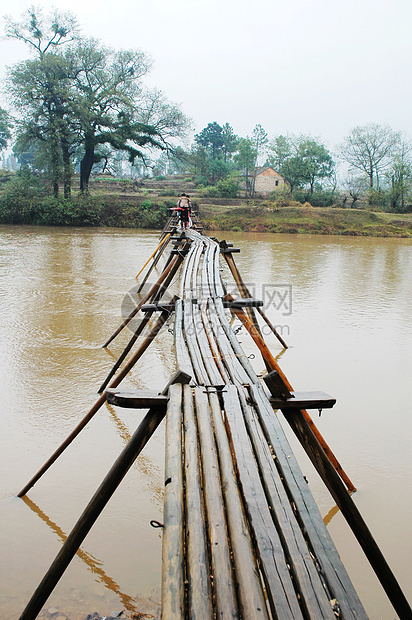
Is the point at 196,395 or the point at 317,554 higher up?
the point at 196,395

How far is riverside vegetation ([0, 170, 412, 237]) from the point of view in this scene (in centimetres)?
2228

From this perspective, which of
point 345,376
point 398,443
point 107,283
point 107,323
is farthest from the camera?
point 107,283

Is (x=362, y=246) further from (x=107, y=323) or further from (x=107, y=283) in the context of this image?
(x=107, y=323)

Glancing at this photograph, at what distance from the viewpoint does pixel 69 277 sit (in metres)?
9.11

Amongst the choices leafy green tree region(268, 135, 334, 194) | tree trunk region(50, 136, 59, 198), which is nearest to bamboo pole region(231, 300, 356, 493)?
tree trunk region(50, 136, 59, 198)

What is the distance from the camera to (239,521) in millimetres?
1393

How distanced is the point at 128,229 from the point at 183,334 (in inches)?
788

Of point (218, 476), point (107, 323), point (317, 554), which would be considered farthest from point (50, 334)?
point (317, 554)

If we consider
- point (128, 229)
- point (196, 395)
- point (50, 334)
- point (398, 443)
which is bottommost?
point (398, 443)

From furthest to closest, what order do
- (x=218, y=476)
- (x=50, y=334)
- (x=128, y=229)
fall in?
1. (x=128, y=229)
2. (x=50, y=334)
3. (x=218, y=476)

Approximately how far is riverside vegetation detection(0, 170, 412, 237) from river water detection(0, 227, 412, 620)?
14260 mm

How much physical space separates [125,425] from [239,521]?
2.30 meters

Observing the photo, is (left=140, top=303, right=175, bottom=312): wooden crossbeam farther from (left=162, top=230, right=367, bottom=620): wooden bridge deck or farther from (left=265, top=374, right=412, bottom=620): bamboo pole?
(left=265, top=374, right=412, bottom=620): bamboo pole

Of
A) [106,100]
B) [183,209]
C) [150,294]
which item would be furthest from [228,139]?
[150,294]
